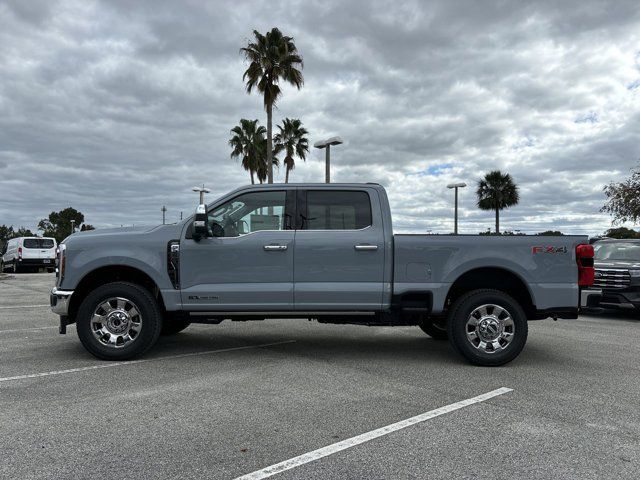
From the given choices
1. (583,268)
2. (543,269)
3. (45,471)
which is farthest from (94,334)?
(583,268)

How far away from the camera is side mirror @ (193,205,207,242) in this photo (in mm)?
5656

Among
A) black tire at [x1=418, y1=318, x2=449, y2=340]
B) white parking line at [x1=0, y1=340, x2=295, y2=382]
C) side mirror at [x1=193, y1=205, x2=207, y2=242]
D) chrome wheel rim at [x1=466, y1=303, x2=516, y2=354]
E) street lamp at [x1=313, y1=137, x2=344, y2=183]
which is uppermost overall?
street lamp at [x1=313, y1=137, x2=344, y2=183]

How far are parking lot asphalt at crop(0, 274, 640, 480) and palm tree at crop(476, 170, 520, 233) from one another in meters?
36.3

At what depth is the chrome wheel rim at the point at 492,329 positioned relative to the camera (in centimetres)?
577

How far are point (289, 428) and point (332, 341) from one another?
3550 mm

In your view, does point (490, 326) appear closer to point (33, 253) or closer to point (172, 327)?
point (172, 327)

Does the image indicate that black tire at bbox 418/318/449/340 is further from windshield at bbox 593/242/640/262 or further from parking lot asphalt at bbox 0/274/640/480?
windshield at bbox 593/242/640/262

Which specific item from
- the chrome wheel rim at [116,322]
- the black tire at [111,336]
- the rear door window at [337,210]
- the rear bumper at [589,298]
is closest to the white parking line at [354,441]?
the rear bumper at [589,298]

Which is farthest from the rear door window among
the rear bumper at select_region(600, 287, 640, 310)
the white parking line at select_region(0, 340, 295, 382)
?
the rear bumper at select_region(600, 287, 640, 310)

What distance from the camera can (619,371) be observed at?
5598 millimetres

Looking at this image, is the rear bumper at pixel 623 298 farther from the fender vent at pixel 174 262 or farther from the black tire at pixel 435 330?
the fender vent at pixel 174 262

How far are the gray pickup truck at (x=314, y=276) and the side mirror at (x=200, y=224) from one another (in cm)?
2

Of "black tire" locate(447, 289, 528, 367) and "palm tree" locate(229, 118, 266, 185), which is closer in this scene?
"black tire" locate(447, 289, 528, 367)

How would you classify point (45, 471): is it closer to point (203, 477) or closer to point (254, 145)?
point (203, 477)
